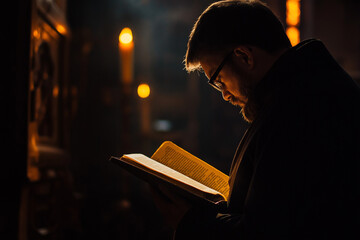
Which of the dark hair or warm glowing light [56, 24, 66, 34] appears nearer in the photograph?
the dark hair

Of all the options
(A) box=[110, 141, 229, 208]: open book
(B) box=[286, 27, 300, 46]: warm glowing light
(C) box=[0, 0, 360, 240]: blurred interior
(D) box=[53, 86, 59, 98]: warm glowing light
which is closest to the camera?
(A) box=[110, 141, 229, 208]: open book

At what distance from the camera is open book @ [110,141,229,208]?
1.21m

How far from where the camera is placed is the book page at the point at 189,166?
153 cm

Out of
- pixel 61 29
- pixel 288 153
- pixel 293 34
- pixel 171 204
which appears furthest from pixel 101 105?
pixel 288 153

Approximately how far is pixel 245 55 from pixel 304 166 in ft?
1.52

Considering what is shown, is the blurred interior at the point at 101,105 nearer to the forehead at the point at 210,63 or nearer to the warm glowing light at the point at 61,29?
the warm glowing light at the point at 61,29

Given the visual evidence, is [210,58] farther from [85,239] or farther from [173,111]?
[173,111]

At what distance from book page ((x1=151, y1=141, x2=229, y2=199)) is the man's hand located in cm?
25

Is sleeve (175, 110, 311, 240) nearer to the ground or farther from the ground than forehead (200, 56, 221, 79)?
nearer to the ground

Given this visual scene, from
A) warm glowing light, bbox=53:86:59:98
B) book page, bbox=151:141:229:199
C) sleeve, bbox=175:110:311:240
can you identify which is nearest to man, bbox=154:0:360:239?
sleeve, bbox=175:110:311:240

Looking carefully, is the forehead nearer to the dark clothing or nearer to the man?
the man

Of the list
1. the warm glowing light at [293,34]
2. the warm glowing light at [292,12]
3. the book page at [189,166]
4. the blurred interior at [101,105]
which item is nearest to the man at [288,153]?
the book page at [189,166]

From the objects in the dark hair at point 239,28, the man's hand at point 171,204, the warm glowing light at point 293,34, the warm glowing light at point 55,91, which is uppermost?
the warm glowing light at point 293,34

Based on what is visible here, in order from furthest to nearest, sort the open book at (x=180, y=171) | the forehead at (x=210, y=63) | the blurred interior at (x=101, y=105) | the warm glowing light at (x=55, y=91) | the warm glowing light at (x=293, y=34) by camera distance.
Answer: the warm glowing light at (x=293, y=34) → the warm glowing light at (x=55, y=91) → the blurred interior at (x=101, y=105) → the forehead at (x=210, y=63) → the open book at (x=180, y=171)
